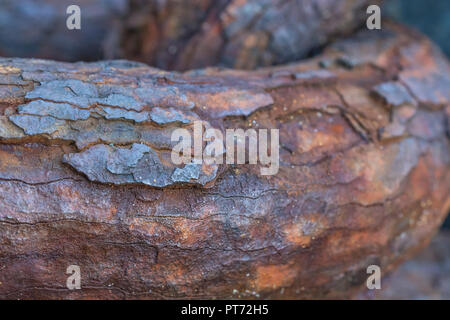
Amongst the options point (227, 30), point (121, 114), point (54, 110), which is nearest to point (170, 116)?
point (121, 114)

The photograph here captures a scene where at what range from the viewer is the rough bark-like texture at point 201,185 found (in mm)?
1079

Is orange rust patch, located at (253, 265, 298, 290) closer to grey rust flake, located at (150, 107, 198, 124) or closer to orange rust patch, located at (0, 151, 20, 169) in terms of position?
grey rust flake, located at (150, 107, 198, 124)

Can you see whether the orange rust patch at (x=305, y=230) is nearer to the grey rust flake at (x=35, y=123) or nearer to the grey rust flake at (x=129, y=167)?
the grey rust flake at (x=129, y=167)

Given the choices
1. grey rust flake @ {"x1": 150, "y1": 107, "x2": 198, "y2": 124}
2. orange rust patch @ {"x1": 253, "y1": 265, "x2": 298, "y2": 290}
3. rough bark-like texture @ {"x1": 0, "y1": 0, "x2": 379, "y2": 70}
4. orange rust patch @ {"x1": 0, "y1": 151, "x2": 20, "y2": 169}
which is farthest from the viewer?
rough bark-like texture @ {"x1": 0, "y1": 0, "x2": 379, "y2": 70}

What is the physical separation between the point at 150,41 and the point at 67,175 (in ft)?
3.56

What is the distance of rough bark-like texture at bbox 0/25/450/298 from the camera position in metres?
1.08

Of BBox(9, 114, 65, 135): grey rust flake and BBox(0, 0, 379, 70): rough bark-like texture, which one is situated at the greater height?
BBox(0, 0, 379, 70): rough bark-like texture

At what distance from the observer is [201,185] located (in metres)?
1.13

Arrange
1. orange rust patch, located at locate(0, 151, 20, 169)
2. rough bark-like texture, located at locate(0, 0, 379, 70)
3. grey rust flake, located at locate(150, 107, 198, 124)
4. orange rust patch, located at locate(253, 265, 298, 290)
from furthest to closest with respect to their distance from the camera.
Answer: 1. rough bark-like texture, located at locate(0, 0, 379, 70)
2. orange rust patch, located at locate(253, 265, 298, 290)
3. grey rust flake, located at locate(150, 107, 198, 124)
4. orange rust patch, located at locate(0, 151, 20, 169)

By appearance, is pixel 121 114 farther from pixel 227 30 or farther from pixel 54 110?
pixel 227 30

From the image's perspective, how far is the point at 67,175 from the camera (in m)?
1.08
